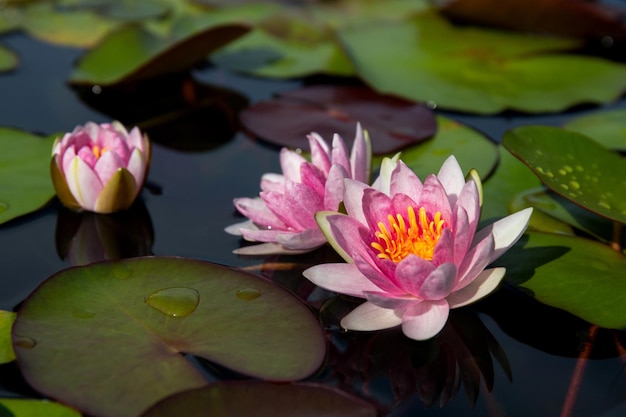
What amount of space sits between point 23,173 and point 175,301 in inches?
38.9

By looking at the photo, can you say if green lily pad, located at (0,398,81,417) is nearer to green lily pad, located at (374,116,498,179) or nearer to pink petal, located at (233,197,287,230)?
pink petal, located at (233,197,287,230)

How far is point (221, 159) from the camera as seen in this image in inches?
111

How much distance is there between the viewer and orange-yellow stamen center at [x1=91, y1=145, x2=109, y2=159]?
2406mm

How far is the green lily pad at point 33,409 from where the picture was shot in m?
A: 1.58

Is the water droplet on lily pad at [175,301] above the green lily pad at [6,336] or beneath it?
above

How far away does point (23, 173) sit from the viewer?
255cm

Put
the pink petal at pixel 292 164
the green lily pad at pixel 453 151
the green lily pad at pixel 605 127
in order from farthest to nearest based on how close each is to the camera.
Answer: the green lily pad at pixel 605 127, the green lily pad at pixel 453 151, the pink petal at pixel 292 164

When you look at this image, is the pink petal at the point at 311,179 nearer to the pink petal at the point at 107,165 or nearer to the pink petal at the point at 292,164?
the pink petal at the point at 292,164

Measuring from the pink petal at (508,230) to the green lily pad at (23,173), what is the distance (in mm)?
1460

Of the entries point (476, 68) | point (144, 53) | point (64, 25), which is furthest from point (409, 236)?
point (64, 25)

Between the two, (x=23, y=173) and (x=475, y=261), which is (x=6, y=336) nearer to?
(x=23, y=173)

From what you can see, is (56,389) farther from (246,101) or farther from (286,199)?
(246,101)

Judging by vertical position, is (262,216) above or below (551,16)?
below

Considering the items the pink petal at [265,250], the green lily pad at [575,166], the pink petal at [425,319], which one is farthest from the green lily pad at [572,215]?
the pink petal at [265,250]
